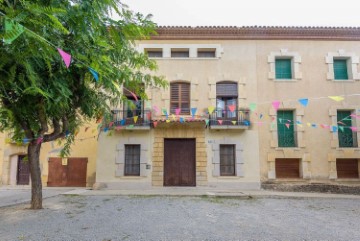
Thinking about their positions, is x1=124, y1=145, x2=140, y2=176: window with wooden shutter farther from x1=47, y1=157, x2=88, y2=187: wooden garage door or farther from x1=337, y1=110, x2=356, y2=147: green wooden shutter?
x1=337, y1=110, x2=356, y2=147: green wooden shutter

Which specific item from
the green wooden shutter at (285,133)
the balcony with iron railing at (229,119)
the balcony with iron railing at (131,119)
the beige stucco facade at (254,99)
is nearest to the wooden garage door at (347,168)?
the beige stucco facade at (254,99)

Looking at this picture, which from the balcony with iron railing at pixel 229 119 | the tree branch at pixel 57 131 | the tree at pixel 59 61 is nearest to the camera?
the tree at pixel 59 61

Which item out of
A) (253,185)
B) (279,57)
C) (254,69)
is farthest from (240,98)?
(253,185)

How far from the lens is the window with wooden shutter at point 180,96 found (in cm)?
1103

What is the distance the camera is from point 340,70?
11.1 meters

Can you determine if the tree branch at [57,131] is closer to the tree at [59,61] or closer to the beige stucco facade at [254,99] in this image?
the tree at [59,61]

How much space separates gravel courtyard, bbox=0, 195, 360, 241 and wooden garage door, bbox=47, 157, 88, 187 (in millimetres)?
4186

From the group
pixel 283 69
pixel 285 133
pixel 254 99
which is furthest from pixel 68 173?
pixel 283 69

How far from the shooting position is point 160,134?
10.7 meters

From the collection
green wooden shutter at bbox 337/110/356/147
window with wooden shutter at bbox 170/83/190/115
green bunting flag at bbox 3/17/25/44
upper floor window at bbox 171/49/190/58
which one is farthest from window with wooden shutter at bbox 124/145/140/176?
green bunting flag at bbox 3/17/25/44

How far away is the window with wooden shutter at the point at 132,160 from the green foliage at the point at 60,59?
4.05 m

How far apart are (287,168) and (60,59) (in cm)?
959

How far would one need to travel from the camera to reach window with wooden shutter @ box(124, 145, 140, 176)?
1069cm

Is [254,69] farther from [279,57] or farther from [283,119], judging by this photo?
[283,119]
